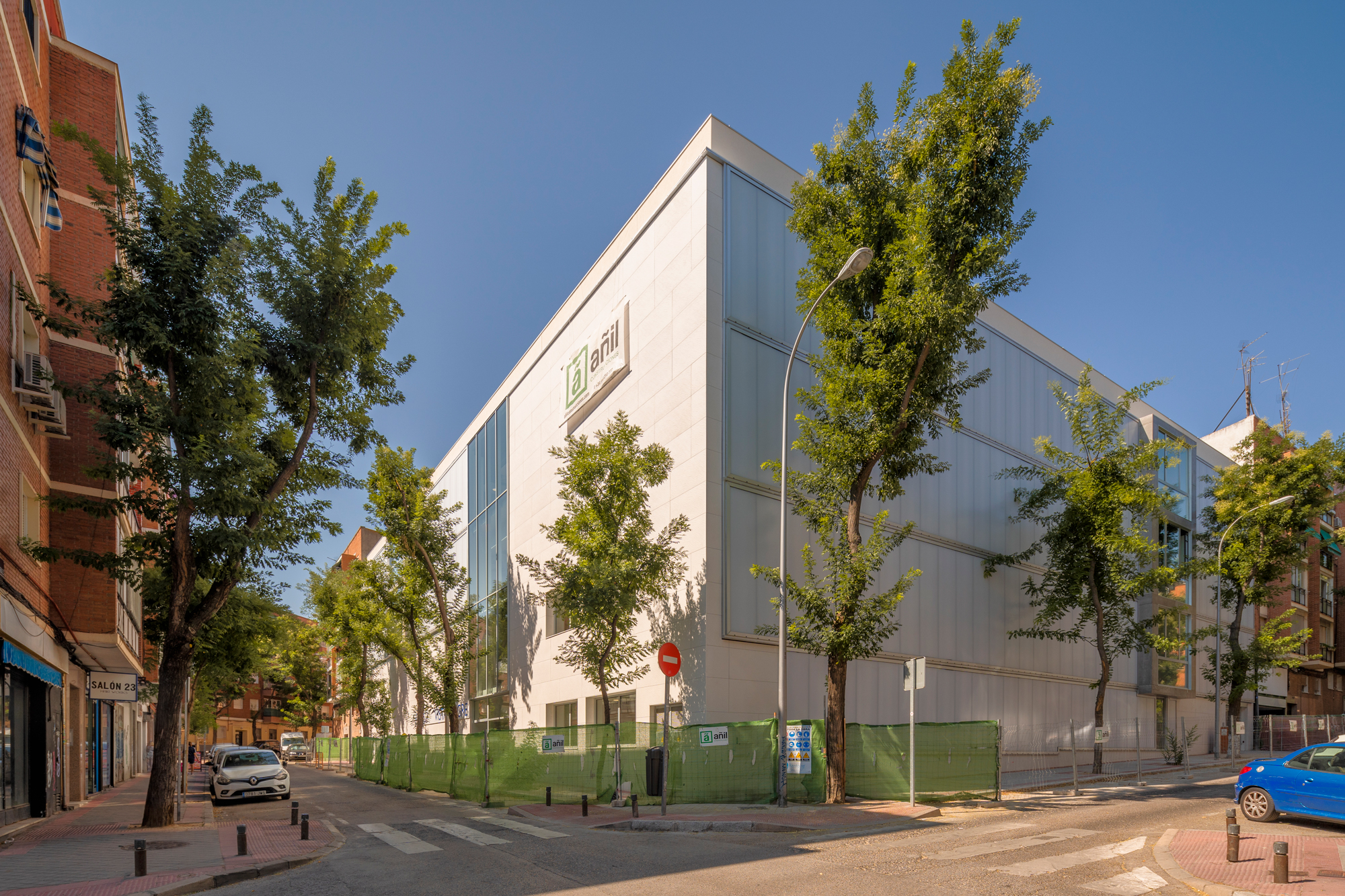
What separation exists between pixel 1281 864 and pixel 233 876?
1196 centimetres

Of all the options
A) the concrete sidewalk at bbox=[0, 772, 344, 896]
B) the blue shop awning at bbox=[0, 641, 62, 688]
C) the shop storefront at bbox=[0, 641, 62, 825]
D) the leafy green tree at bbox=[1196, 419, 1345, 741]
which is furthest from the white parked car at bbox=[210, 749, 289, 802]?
the leafy green tree at bbox=[1196, 419, 1345, 741]

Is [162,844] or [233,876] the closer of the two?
[233,876]

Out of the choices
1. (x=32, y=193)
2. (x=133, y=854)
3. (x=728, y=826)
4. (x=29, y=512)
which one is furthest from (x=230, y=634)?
(x=728, y=826)

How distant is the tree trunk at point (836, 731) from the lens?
55.5 ft

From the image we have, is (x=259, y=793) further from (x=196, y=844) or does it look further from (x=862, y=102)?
(x=862, y=102)

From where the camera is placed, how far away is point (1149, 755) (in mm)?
36500

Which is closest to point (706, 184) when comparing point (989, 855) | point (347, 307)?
point (347, 307)

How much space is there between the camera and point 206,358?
15695mm

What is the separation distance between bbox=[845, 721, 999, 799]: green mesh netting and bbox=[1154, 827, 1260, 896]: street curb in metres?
6.10

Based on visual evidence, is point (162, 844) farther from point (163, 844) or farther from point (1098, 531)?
point (1098, 531)

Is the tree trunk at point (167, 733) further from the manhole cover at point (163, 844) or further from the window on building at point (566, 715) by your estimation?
the window on building at point (566, 715)

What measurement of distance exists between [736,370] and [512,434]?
1664cm

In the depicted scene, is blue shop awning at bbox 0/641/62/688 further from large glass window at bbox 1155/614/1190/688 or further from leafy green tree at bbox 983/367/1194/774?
large glass window at bbox 1155/614/1190/688

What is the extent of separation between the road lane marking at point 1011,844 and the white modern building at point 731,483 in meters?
8.20
